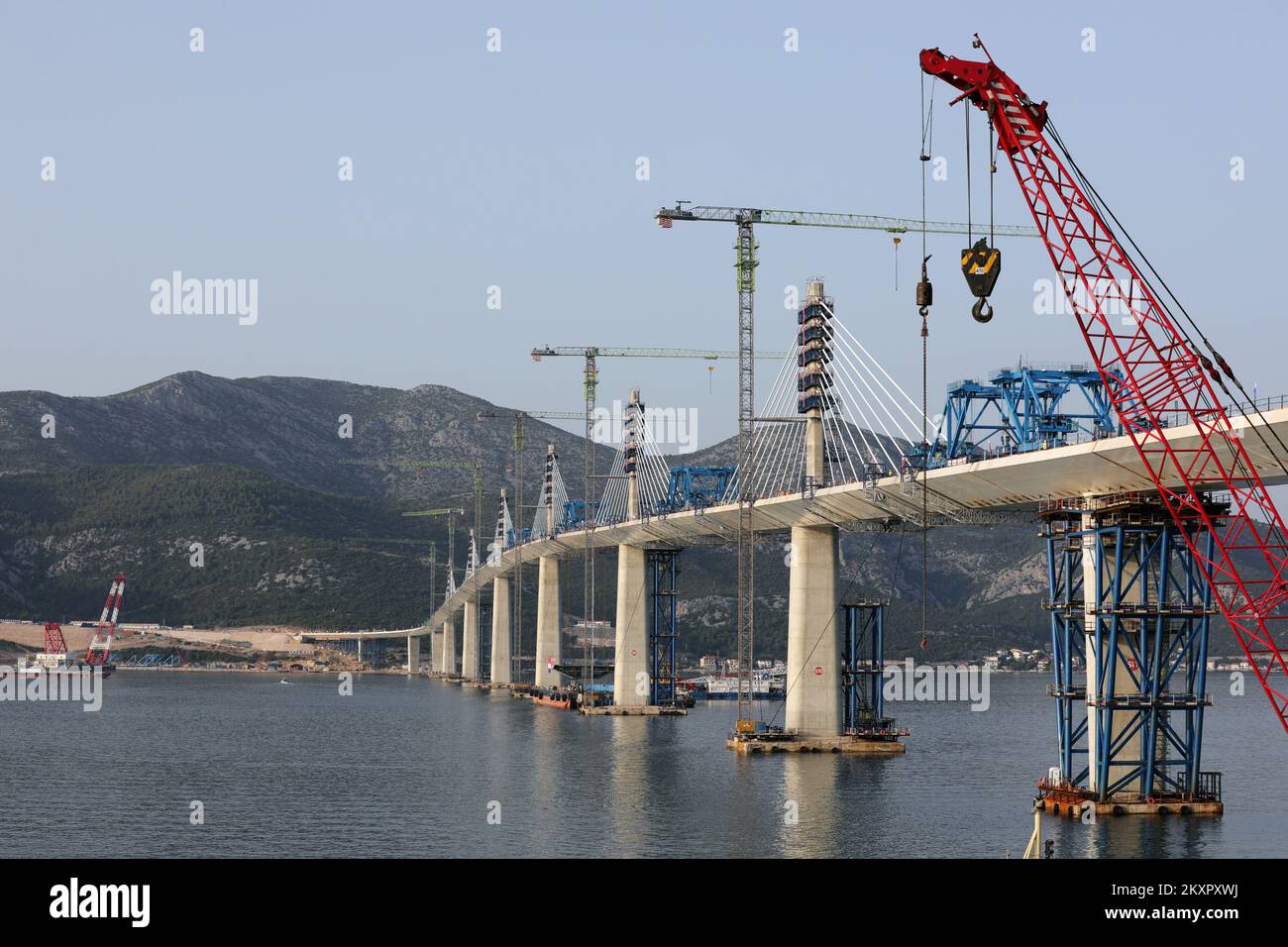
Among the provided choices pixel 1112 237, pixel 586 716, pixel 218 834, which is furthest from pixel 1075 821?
pixel 586 716

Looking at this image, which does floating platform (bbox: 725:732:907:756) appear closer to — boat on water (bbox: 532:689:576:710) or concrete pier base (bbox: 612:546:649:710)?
concrete pier base (bbox: 612:546:649:710)

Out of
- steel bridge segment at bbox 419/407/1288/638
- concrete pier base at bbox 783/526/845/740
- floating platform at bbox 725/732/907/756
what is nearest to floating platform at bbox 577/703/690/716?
steel bridge segment at bbox 419/407/1288/638

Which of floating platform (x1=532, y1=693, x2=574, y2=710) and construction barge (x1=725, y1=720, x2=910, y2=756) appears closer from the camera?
construction barge (x1=725, y1=720, x2=910, y2=756)

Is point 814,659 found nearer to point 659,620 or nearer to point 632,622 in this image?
point 632,622

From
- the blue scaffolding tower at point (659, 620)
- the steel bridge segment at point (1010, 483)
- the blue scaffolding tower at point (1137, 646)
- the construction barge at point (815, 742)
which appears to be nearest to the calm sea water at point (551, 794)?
the construction barge at point (815, 742)

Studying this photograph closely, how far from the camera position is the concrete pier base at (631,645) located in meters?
163

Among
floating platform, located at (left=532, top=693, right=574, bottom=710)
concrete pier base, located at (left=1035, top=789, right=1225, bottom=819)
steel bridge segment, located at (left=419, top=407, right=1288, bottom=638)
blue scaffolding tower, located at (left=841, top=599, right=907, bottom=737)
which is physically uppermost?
steel bridge segment, located at (left=419, top=407, right=1288, bottom=638)

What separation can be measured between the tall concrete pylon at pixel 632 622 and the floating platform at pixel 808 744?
5044 centimetres

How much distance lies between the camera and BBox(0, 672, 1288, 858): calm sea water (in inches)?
2653

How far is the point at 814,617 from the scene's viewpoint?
112m

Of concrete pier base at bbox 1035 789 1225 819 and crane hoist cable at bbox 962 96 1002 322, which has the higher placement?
crane hoist cable at bbox 962 96 1002 322
